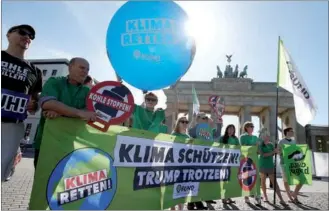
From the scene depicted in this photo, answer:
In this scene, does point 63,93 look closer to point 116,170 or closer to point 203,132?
point 116,170

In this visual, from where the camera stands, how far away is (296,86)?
20.3 feet

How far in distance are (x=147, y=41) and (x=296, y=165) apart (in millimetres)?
5585

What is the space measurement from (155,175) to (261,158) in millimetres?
4443

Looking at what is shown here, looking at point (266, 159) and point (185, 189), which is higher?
point (266, 159)

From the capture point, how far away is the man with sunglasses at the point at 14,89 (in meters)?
2.47

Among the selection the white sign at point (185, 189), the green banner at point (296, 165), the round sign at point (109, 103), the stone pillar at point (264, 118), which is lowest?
the white sign at point (185, 189)

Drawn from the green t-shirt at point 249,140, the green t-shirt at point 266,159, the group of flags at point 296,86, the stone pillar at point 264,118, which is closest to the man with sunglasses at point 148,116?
the green t-shirt at point 249,140

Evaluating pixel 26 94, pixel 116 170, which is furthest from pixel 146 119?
pixel 26 94

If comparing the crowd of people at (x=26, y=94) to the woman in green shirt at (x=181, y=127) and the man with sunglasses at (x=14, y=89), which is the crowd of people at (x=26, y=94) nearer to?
the man with sunglasses at (x=14, y=89)

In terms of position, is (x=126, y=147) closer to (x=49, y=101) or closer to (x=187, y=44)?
(x=49, y=101)

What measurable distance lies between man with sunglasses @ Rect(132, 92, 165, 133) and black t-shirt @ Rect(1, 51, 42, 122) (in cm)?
166

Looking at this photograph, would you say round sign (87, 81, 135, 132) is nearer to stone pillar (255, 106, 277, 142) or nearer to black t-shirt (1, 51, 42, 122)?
black t-shirt (1, 51, 42, 122)

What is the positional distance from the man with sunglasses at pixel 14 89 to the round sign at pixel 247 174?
3916 mm

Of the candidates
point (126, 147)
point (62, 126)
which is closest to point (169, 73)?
point (126, 147)
